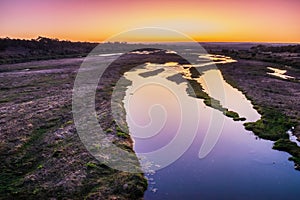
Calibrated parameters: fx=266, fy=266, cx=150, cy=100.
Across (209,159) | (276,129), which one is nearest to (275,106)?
(276,129)

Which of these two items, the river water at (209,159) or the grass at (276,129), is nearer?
the river water at (209,159)

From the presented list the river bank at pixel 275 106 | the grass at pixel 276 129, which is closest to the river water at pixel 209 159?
the grass at pixel 276 129

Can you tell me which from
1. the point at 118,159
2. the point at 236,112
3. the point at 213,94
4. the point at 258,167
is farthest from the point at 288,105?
the point at 118,159

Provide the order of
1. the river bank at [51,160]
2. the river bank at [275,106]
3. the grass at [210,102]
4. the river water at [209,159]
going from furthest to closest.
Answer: the grass at [210,102] → the river bank at [275,106] → the river water at [209,159] → the river bank at [51,160]

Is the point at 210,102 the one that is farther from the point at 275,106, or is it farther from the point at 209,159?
the point at 209,159

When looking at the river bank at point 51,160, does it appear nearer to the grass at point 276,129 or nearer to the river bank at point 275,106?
the grass at point 276,129

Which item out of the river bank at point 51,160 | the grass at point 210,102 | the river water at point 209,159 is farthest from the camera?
the grass at point 210,102

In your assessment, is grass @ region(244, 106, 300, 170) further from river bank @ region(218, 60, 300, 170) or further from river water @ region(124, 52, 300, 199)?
river water @ region(124, 52, 300, 199)

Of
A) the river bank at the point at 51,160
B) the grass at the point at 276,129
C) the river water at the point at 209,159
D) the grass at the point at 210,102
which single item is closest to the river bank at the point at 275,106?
the grass at the point at 276,129

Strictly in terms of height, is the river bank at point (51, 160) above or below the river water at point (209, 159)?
above

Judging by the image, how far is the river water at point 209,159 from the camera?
1703 centimetres

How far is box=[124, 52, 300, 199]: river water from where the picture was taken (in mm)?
17031

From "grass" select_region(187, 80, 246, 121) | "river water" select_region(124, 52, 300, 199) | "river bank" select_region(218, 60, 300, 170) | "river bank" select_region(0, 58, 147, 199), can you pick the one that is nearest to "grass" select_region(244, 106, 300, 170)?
"river bank" select_region(218, 60, 300, 170)

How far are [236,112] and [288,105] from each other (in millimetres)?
7486
